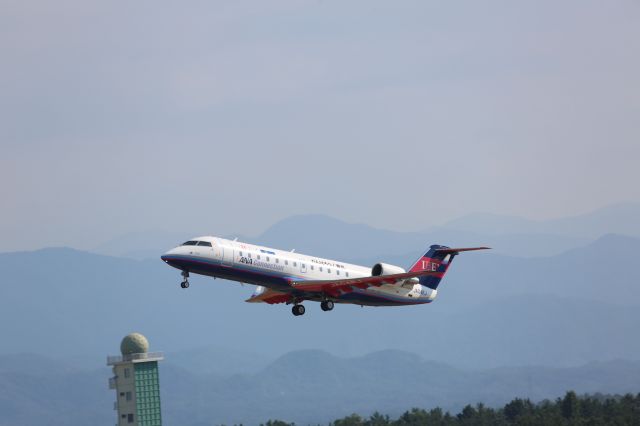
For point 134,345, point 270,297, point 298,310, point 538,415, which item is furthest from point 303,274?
point 538,415

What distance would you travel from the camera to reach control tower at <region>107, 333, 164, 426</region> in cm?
11862

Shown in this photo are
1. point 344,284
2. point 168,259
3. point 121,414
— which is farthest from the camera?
point 121,414

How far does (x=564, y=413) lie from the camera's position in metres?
133

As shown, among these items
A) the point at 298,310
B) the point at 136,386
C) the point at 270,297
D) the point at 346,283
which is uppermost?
the point at 136,386

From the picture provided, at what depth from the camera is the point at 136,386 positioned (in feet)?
389

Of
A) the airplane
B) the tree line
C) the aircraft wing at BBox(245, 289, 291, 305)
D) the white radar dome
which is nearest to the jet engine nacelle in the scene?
the airplane

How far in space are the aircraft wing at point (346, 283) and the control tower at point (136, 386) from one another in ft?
170

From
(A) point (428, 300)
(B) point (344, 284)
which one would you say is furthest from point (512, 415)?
(B) point (344, 284)

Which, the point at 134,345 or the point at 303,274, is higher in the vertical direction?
the point at 134,345

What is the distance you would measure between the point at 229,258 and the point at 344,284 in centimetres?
740

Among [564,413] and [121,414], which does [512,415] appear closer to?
[564,413]

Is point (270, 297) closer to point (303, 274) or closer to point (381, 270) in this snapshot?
point (303, 274)

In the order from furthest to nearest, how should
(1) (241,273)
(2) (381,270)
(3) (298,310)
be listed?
(2) (381,270) < (3) (298,310) < (1) (241,273)

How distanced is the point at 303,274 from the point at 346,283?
242 centimetres
